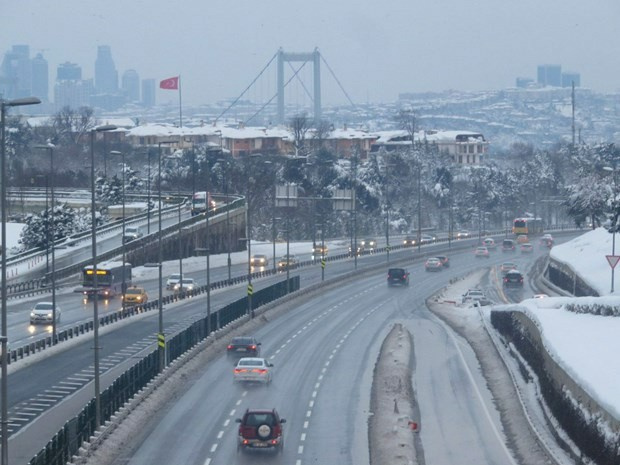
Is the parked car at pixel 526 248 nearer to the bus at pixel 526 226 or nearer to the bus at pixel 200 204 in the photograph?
the bus at pixel 526 226

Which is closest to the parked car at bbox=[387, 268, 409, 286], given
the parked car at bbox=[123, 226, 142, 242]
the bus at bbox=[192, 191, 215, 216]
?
the parked car at bbox=[123, 226, 142, 242]

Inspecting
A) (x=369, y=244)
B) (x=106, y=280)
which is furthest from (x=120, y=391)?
(x=369, y=244)

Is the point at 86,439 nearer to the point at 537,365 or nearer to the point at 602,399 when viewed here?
the point at 602,399

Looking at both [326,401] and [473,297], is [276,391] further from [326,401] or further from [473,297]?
[473,297]

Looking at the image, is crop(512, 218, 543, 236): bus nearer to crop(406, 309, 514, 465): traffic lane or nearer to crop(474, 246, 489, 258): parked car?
crop(474, 246, 489, 258): parked car

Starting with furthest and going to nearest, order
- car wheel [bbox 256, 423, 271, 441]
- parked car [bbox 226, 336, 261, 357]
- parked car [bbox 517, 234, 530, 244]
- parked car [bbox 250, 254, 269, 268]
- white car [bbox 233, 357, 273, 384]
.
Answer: parked car [bbox 517, 234, 530, 244]
parked car [bbox 250, 254, 269, 268]
parked car [bbox 226, 336, 261, 357]
white car [bbox 233, 357, 273, 384]
car wheel [bbox 256, 423, 271, 441]

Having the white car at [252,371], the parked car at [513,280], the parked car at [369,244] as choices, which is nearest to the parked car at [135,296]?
the white car at [252,371]
